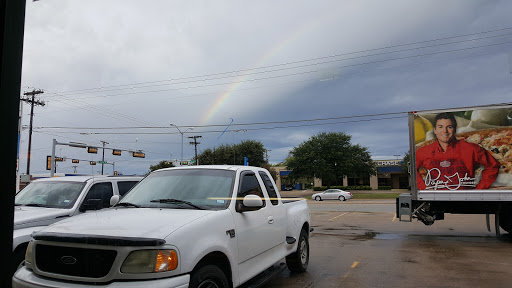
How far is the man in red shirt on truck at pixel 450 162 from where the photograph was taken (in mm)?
9789

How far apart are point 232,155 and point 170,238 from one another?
16.7 m

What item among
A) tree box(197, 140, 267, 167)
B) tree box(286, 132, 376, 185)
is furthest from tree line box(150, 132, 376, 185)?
tree box(197, 140, 267, 167)

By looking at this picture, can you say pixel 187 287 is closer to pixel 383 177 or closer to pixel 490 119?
pixel 490 119

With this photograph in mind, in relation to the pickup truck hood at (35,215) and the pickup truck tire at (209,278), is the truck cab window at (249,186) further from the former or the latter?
the pickup truck hood at (35,215)

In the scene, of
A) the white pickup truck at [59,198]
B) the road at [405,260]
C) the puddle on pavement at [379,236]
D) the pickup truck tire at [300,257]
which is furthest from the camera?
the puddle on pavement at [379,236]

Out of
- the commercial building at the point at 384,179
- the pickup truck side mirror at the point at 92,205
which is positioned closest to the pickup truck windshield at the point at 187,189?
the pickup truck side mirror at the point at 92,205

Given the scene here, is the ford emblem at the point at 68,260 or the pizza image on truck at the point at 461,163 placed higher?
the pizza image on truck at the point at 461,163

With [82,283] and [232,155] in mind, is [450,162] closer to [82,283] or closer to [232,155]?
[82,283]

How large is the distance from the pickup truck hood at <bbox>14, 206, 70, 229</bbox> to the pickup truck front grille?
214 cm

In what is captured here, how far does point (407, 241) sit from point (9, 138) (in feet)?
35.4

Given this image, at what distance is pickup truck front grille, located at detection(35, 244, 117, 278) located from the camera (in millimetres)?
2984

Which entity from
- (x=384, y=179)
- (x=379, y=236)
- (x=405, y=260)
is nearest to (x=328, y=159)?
(x=384, y=179)

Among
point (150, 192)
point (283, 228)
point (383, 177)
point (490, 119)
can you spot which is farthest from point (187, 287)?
point (383, 177)

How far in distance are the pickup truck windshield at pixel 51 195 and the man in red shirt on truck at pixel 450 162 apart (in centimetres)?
893
